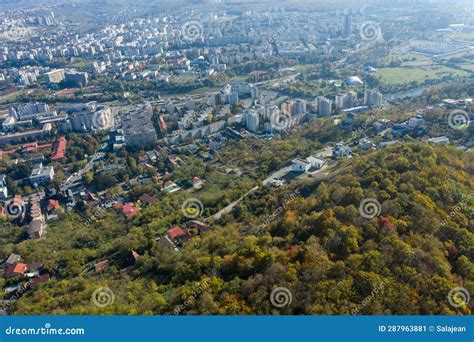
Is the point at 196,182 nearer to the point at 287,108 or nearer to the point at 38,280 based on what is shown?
the point at 38,280

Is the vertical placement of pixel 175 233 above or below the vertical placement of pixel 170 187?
above

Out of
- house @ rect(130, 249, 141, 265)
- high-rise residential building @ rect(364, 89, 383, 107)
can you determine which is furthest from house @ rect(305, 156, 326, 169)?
high-rise residential building @ rect(364, 89, 383, 107)

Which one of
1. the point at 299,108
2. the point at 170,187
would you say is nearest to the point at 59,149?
the point at 170,187

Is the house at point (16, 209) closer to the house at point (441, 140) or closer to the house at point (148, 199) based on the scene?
the house at point (148, 199)

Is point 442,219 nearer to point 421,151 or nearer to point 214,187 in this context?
point 421,151

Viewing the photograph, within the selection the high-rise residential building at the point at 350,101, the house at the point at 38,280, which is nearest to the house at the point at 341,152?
the high-rise residential building at the point at 350,101

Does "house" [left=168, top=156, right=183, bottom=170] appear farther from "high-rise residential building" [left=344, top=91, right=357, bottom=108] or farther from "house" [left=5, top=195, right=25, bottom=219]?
"high-rise residential building" [left=344, top=91, right=357, bottom=108]
